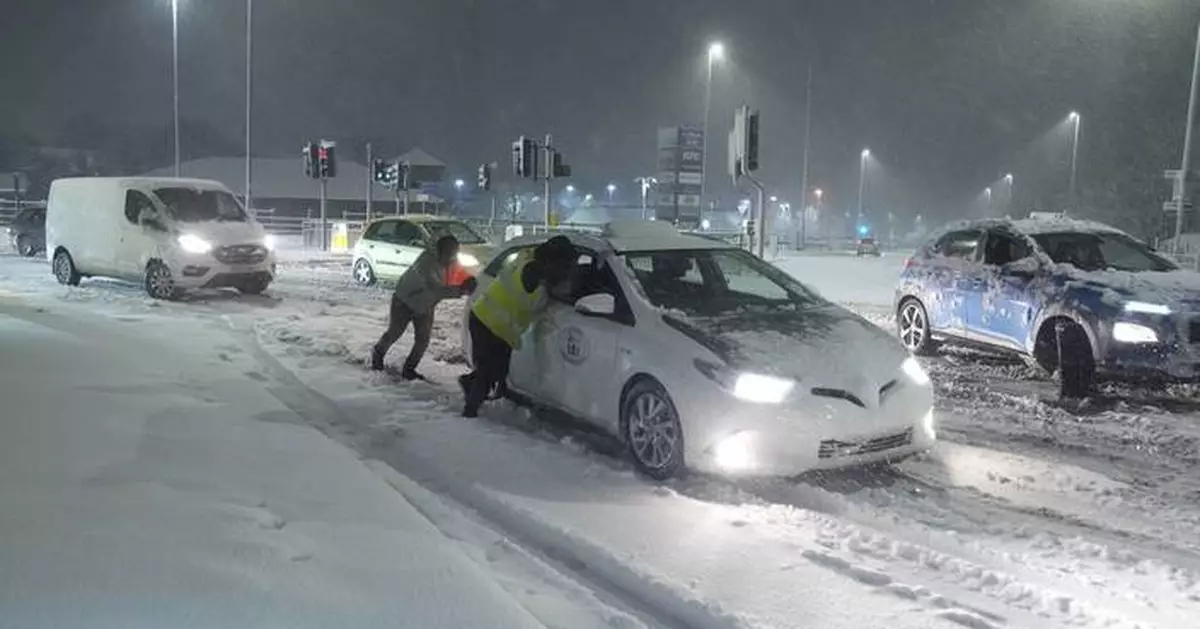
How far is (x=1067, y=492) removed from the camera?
615cm

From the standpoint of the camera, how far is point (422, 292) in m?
9.30

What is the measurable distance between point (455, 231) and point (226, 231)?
198 inches

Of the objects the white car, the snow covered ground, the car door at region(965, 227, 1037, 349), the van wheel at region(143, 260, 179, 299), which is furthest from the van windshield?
the car door at region(965, 227, 1037, 349)

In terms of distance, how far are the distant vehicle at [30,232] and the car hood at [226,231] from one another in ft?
45.0

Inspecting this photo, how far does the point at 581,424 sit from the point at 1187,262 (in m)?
25.3

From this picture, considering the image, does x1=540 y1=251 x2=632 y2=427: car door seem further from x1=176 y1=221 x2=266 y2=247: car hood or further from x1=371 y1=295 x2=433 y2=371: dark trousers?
x1=176 y1=221 x2=266 y2=247: car hood

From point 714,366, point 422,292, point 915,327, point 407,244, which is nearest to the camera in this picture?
point 714,366

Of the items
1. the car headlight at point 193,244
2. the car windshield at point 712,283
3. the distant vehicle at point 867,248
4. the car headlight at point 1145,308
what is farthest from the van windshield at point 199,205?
the distant vehicle at point 867,248

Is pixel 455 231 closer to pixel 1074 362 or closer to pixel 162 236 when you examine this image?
pixel 162 236

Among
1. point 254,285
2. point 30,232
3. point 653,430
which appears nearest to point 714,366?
point 653,430

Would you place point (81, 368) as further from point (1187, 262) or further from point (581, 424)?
point (1187, 262)

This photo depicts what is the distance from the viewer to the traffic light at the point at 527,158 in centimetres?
2495

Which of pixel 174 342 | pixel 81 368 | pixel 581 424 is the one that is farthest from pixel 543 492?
pixel 174 342

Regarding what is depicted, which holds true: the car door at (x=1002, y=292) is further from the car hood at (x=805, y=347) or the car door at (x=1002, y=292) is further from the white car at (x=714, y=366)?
the car hood at (x=805, y=347)
